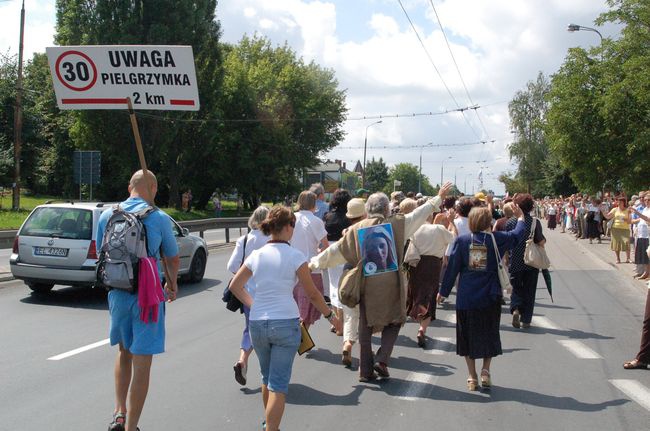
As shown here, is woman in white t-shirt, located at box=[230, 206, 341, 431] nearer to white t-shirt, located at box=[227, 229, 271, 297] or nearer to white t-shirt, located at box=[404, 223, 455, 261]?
white t-shirt, located at box=[227, 229, 271, 297]

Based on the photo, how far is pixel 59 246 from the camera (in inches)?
409

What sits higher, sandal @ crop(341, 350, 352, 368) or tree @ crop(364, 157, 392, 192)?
tree @ crop(364, 157, 392, 192)

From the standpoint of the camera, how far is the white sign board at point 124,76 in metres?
7.76

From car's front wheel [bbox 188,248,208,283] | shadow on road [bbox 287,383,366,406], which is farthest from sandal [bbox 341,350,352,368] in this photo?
car's front wheel [bbox 188,248,208,283]

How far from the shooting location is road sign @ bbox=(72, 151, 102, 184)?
774 inches

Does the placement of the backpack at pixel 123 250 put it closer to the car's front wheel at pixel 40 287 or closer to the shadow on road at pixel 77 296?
the shadow on road at pixel 77 296

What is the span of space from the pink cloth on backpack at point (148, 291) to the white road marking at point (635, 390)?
4020 mm

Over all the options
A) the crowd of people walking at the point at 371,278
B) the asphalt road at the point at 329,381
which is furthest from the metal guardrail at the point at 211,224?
the crowd of people walking at the point at 371,278

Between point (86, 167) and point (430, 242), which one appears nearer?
point (430, 242)

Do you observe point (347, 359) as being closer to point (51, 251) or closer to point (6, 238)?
point (51, 251)

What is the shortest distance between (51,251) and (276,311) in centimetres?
724

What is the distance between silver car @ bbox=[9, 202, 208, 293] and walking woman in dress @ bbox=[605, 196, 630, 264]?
41.3 feet

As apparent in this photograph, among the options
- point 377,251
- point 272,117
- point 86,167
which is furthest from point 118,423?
point 272,117

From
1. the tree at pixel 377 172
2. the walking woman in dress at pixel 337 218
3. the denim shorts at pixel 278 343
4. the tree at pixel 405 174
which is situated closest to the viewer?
the denim shorts at pixel 278 343
